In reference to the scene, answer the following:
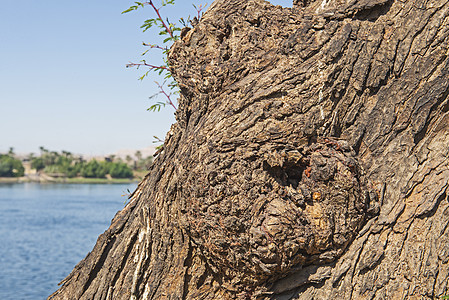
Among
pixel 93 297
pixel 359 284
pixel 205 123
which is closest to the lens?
pixel 359 284

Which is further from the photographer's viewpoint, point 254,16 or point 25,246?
point 25,246

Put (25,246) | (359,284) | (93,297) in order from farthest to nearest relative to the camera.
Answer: (25,246) < (93,297) < (359,284)

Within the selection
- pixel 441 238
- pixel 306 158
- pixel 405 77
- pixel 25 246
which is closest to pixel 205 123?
pixel 306 158

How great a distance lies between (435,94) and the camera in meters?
2.48

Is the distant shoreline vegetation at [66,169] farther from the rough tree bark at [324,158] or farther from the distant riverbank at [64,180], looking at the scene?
the rough tree bark at [324,158]

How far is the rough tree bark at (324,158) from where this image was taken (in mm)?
2410

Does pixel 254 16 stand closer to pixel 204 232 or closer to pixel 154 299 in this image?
pixel 204 232

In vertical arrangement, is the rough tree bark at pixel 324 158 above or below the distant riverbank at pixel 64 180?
above

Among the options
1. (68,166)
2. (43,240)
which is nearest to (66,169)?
(68,166)

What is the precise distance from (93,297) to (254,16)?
6.57ft

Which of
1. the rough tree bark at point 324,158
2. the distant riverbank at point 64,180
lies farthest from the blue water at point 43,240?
the distant riverbank at point 64,180

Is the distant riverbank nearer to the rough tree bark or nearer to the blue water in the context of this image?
the blue water

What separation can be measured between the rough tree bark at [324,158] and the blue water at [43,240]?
9.80m

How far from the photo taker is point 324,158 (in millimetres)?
2471
